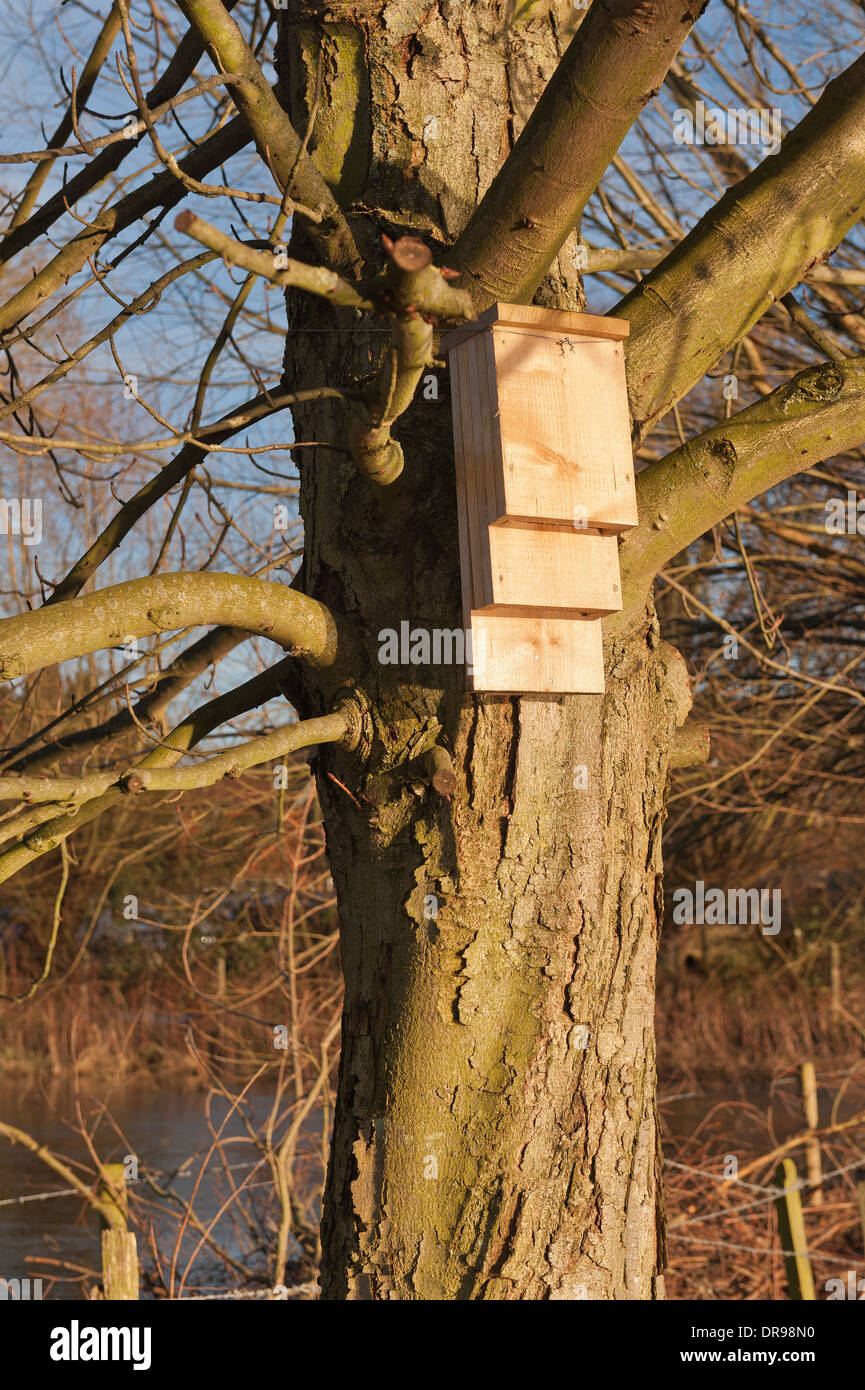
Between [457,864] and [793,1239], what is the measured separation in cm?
327

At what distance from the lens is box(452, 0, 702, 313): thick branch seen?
174cm

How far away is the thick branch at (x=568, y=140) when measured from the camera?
1.74m

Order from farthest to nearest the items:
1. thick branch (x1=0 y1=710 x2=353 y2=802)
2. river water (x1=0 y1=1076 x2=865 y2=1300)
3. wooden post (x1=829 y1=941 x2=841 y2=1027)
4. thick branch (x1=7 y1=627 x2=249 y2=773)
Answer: wooden post (x1=829 y1=941 x2=841 y2=1027), river water (x1=0 y1=1076 x2=865 y2=1300), thick branch (x1=7 y1=627 x2=249 y2=773), thick branch (x1=0 y1=710 x2=353 y2=802)

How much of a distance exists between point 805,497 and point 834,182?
6.14 metres

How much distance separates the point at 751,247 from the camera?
218 cm

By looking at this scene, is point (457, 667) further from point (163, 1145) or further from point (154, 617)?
point (163, 1145)

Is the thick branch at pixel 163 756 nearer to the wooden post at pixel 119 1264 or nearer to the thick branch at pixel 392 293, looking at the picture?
the thick branch at pixel 392 293

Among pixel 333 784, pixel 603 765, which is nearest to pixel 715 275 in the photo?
pixel 603 765

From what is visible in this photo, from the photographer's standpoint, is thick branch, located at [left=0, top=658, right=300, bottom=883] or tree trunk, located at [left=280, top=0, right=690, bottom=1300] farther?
thick branch, located at [left=0, top=658, right=300, bottom=883]

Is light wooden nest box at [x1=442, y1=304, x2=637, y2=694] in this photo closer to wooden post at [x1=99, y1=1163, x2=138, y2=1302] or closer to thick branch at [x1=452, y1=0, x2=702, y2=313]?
thick branch at [x1=452, y1=0, x2=702, y2=313]

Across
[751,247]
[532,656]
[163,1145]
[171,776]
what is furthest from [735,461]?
[163,1145]

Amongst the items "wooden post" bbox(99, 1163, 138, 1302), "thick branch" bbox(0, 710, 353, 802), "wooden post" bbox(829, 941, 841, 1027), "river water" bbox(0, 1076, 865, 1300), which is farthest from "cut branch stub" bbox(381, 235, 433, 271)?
"wooden post" bbox(829, 941, 841, 1027)

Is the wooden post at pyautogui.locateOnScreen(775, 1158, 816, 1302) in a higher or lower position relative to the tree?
lower

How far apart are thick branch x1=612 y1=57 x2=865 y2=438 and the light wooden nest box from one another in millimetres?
105
